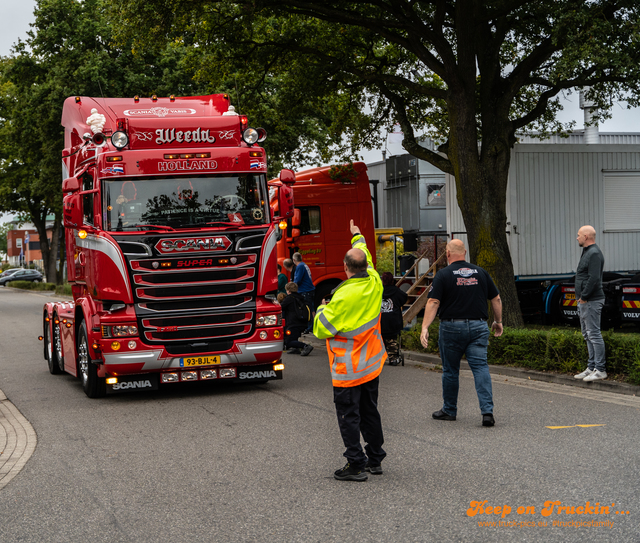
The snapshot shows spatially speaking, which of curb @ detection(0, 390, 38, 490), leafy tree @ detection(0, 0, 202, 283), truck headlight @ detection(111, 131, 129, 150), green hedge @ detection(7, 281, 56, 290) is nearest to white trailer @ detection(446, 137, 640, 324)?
truck headlight @ detection(111, 131, 129, 150)

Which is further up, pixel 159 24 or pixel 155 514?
pixel 159 24

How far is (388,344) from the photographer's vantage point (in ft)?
41.5

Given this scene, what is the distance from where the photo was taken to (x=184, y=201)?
992cm

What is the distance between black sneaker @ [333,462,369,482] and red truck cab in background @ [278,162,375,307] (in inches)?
453

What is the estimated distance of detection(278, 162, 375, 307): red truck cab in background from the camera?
17.7 metres

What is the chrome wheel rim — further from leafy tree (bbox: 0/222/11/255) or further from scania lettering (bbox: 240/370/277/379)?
leafy tree (bbox: 0/222/11/255)

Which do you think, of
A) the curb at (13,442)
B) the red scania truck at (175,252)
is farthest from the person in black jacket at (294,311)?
the curb at (13,442)

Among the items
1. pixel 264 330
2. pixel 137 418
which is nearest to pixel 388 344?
pixel 264 330

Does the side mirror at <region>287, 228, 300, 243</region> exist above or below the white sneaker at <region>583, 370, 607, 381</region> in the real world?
above

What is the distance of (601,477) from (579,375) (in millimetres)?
4520

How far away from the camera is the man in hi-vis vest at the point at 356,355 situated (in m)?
6.01

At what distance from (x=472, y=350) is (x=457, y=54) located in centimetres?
771

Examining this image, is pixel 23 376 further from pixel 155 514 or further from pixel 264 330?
pixel 155 514

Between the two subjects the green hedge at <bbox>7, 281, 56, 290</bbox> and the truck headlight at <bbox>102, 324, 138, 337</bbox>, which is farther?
the green hedge at <bbox>7, 281, 56, 290</bbox>
